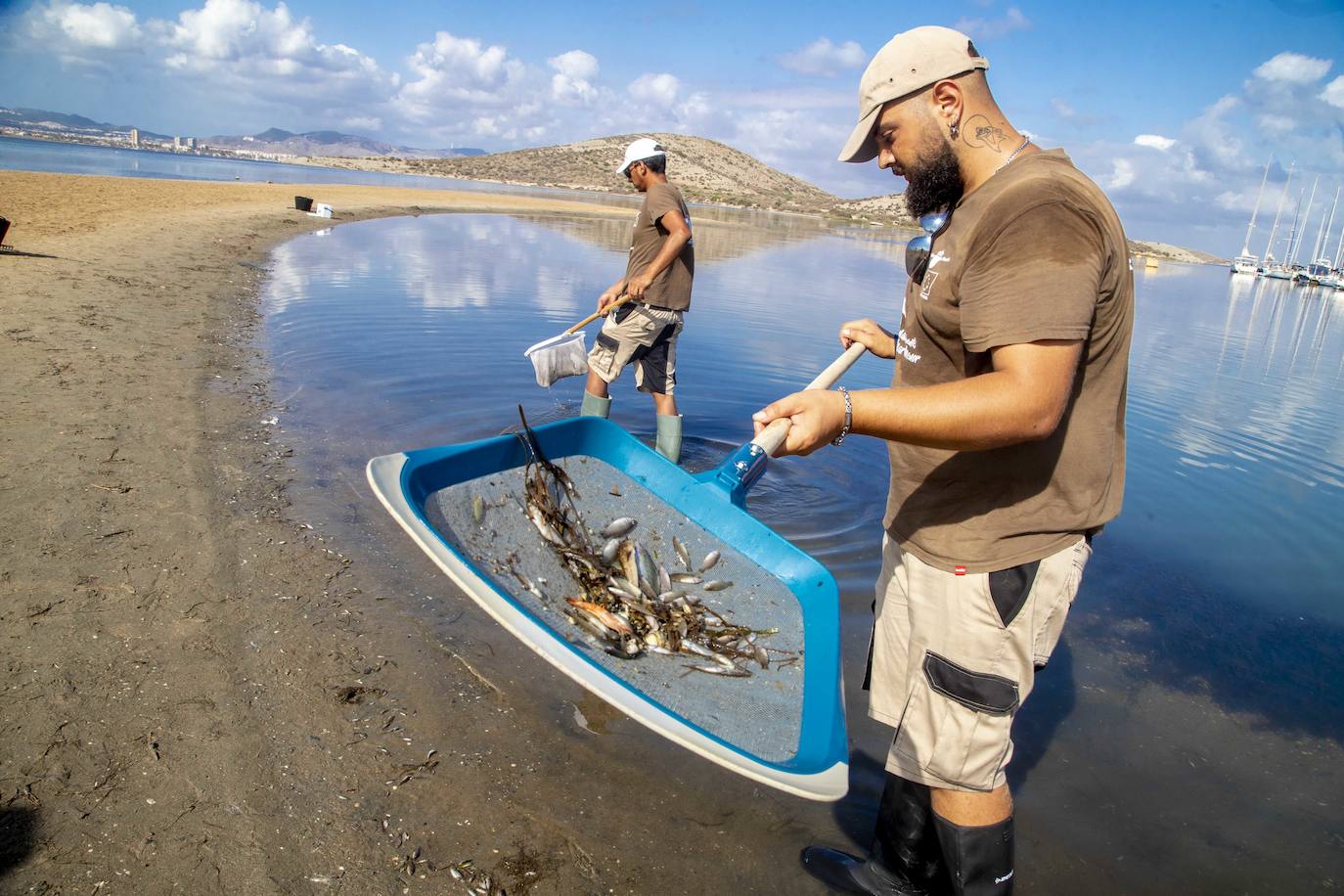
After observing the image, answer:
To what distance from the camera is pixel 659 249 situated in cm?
654

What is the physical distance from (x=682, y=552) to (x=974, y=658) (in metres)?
2.02

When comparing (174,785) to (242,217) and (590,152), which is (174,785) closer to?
(242,217)

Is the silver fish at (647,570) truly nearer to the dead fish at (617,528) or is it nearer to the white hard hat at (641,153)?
the dead fish at (617,528)

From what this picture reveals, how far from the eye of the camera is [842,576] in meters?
5.45

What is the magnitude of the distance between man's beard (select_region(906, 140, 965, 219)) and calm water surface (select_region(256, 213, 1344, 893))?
2485 mm

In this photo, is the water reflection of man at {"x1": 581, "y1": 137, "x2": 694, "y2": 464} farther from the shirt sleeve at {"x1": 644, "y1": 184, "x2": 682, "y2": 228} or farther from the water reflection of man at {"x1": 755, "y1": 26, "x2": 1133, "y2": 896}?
the water reflection of man at {"x1": 755, "y1": 26, "x2": 1133, "y2": 896}

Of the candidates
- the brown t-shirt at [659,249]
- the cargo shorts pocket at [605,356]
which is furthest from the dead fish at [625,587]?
the brown t-shirt at [659,249]

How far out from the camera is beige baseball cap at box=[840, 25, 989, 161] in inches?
82.1

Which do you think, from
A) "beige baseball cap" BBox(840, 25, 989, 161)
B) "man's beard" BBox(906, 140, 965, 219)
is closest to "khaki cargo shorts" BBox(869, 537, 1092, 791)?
"man's beard" BBox(906, 140, 965, 219)

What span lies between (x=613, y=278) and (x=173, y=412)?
504 inches

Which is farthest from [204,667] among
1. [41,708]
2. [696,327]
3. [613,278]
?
[613,278]

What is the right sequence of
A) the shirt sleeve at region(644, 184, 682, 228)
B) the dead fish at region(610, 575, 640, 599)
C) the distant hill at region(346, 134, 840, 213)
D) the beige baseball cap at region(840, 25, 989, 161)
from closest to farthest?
the beige baseball cap at region(840, 25, 989, 161) → the dead fish at region(610, 575, 640, 599) → the shirt sleeve at region(644, 184, 682, 228) → the distant hill at region(346, 134, 840, 213)

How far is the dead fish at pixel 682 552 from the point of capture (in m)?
4.05

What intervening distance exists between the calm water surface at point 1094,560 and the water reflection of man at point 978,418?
1.07 meters
